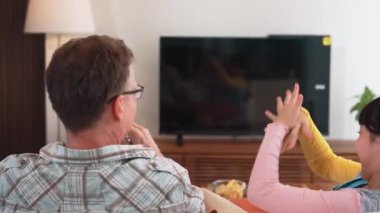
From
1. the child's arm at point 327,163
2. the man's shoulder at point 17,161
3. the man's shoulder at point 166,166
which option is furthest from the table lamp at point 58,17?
the man's shoulder at point 166,166

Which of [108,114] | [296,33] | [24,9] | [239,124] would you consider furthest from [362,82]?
[108,114]

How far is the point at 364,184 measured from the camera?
1.55m

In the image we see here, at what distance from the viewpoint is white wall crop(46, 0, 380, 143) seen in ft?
13.7

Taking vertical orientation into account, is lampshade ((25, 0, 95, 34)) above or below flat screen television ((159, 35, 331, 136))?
above

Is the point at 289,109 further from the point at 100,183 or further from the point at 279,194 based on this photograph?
the point at 100,183

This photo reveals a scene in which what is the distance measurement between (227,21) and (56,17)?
4.00 feet

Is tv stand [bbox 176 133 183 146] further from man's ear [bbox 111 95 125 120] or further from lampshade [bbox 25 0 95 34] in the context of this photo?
man's ear [bbox 111 95 125 120]

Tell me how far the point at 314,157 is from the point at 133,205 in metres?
0.87

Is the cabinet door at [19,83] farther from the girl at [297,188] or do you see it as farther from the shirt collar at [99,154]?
the shirt collar at [99,154]

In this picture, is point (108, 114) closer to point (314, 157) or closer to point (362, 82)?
point (314, 157)

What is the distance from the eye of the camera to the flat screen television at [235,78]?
4.01 m

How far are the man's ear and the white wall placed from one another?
→ 119 inches

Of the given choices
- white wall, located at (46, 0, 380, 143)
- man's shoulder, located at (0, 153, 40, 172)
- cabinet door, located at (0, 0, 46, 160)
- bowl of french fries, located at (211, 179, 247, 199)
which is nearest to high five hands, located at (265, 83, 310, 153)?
man's shoulder, located at (0, 153, 40, 172)

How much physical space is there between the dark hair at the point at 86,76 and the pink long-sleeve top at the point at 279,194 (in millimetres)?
472
